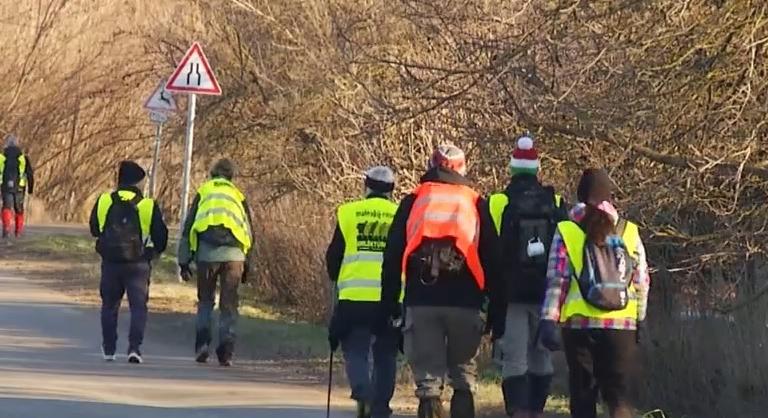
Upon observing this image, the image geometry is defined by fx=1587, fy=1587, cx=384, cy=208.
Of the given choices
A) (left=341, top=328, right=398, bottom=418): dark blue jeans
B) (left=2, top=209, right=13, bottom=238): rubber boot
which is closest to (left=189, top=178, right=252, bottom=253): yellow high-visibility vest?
(left=341, top=328, right=398, bottom=418): dark blue jeans

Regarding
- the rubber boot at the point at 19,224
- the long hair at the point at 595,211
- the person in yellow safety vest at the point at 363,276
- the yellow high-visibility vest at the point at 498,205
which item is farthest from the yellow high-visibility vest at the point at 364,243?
the rubber boot at the point at 19,224

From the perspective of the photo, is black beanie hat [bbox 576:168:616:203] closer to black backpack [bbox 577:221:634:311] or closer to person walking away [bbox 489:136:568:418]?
black backpack [bbox 577:221:634:311]

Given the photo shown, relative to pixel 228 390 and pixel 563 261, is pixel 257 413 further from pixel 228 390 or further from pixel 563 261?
pixel 563 261

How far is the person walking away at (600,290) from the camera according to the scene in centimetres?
954

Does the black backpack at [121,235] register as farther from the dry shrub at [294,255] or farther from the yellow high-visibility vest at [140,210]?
the dry shrub at [294,255]

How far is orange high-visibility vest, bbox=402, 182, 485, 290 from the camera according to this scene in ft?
31.7

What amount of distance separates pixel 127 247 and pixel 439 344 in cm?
585

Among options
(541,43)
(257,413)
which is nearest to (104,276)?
(257,413)

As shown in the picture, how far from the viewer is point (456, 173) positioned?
32.5 feet

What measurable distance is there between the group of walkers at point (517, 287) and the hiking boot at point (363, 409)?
125cm

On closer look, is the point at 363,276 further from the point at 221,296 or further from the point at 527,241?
the point at 221,296

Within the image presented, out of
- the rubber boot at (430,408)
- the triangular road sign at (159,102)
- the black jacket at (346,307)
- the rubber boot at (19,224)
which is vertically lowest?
the rubber boot at (430,408)

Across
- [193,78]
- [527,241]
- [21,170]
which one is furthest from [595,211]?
[21,170]

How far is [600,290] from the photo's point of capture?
9.51 meters
